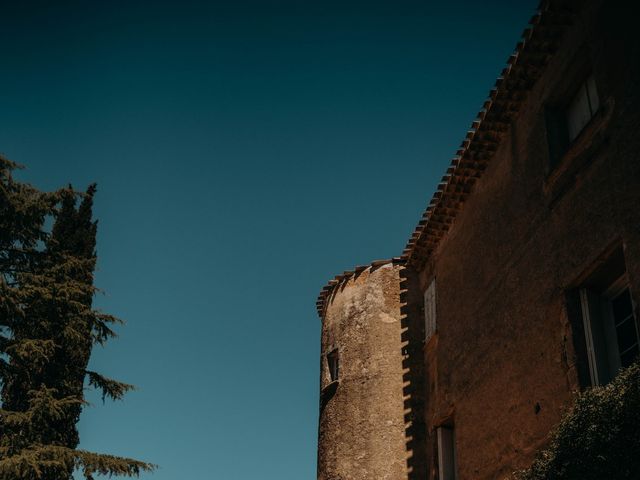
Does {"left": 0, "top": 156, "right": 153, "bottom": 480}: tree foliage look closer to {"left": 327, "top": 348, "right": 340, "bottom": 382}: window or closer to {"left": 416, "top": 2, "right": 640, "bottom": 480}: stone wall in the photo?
{"left": 327, "top": 348, "right": 340, "bottom": 382}: window

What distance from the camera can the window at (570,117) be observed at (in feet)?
29.7

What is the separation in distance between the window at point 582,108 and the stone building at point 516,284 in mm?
32

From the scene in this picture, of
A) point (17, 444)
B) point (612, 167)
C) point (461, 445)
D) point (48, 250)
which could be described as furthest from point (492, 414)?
point (48, 250)

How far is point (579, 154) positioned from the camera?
861 cm

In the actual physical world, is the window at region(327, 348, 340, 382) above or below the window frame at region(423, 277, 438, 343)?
below

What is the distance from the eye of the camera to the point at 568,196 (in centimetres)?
877

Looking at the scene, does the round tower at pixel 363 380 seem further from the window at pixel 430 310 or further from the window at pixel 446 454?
the window at pixel 446 454

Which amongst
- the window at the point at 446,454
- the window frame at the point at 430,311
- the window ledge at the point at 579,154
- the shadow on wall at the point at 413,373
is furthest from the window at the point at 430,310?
the window ledge at the point at 579,154

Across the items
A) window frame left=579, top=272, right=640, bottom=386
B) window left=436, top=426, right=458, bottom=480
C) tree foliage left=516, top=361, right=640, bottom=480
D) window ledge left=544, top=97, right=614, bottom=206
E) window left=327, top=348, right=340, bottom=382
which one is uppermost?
window ledge left=544, top=97, right=614, bottom=206

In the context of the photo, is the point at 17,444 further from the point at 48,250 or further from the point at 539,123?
the point at 539,123

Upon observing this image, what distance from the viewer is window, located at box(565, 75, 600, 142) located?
8984 millimetres

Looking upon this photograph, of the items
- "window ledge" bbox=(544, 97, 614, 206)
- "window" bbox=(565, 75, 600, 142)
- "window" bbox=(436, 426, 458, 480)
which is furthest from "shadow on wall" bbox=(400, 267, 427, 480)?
"window" bbox=(565, 75, 600, 142)

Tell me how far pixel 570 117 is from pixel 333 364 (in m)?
8.82

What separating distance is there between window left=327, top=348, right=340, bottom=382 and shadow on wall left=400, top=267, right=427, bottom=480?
73.1 inches
